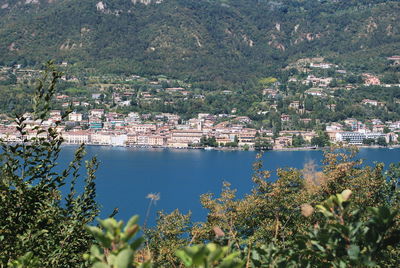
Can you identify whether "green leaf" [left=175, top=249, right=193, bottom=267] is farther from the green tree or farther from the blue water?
the blue water

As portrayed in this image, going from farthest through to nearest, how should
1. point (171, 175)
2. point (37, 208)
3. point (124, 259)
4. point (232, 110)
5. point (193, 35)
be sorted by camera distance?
point (193, 35) < point (232, 110) < point (171, 175) < point (37, 208) < point (124, 259)

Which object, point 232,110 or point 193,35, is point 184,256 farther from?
point 193,35

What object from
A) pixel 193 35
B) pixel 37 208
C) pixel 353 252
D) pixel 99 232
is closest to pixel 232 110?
pixel 193 35

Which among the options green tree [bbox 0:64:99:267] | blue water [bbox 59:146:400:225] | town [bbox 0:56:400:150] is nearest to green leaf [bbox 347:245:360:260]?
green tree [bbox 0:64:99:267]

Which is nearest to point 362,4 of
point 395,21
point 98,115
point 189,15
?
point 395,21

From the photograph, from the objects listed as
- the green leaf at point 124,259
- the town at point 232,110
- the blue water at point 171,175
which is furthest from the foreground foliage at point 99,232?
the town at point 232,110

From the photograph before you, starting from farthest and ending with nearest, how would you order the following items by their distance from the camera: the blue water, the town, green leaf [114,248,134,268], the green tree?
the town → the blue water → the green tree → green leaf [114,248,134,268]
